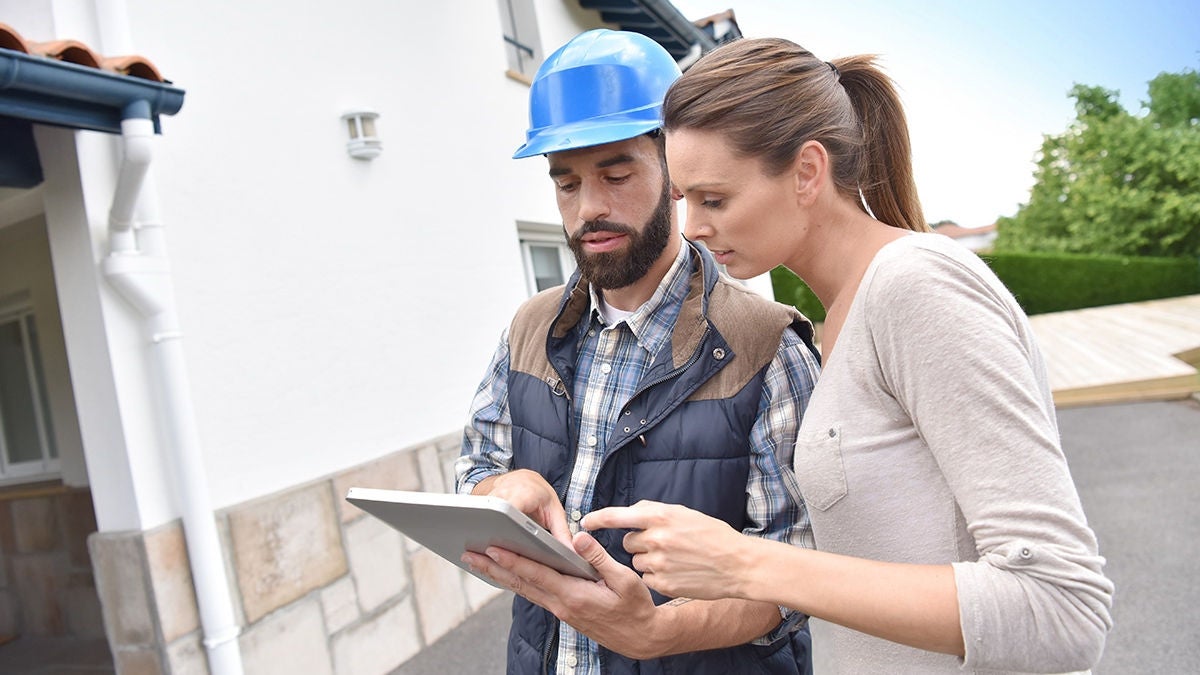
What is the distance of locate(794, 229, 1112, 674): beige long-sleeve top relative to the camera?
3.01ft

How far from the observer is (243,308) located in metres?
3.44

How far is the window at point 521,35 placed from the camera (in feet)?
22.1

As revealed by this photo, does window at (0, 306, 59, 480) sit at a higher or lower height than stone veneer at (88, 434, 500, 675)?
higher

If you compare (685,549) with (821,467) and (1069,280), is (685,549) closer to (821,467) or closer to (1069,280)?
(821,467)

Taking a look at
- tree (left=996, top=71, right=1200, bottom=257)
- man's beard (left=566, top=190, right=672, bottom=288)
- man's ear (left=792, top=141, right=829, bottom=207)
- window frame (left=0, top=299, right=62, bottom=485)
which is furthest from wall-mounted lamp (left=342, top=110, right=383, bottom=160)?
tree (left=996, top=71, right=1200, bottom=257)

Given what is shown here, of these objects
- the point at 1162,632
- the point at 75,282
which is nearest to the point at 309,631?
the point at 75,282

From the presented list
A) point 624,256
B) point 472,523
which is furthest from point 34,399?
point 472,523

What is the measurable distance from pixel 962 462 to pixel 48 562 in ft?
17.0

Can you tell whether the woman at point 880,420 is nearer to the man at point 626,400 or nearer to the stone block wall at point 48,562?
the man at point 626,400

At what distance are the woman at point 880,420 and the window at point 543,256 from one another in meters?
4.58

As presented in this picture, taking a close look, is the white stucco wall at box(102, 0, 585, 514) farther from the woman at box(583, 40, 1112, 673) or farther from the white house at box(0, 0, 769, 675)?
the woman at box(583, 40, 1112, 673)

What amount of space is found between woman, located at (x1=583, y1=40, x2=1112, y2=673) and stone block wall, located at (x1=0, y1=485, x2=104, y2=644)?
440cm

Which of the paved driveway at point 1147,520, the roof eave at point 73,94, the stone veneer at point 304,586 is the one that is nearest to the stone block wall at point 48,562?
the stone veneer at point 304,586

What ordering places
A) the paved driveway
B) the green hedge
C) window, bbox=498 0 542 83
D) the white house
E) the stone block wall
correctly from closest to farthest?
the white house
the paved driveway
the stone block wall
window, bbox=498 0 542 83
the green hedge
